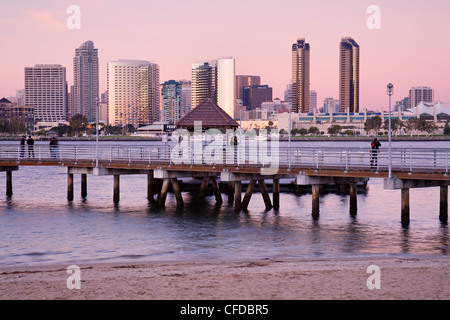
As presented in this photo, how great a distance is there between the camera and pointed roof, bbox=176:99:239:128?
129ft

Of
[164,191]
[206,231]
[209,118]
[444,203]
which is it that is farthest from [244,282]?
[209,118]

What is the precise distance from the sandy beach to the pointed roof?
20.1m

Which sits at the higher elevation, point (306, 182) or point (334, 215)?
point (306, 182)

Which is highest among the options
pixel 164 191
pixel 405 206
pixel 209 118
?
pixel 209 118

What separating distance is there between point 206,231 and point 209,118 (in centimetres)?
1032

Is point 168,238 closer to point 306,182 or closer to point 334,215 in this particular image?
point 306,182

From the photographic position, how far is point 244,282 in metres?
16.3

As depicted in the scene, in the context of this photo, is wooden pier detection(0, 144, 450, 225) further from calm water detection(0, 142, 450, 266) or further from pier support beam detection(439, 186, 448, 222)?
calm water detection(0, 142, 450, 266)

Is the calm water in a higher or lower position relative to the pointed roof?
lower

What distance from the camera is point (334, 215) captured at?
37.7m

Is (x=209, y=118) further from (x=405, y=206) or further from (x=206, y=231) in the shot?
(x=405, y=206)

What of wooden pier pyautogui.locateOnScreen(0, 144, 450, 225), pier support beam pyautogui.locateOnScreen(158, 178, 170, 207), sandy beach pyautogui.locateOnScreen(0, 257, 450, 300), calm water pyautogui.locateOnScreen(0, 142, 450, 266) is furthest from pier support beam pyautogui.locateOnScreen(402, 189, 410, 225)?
pier support beam pyautogui.locateOnScreen(158, 178, 170, 207)

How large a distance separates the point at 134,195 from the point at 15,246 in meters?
24.7

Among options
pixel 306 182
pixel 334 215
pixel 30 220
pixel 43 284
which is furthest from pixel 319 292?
pixel 30 220
